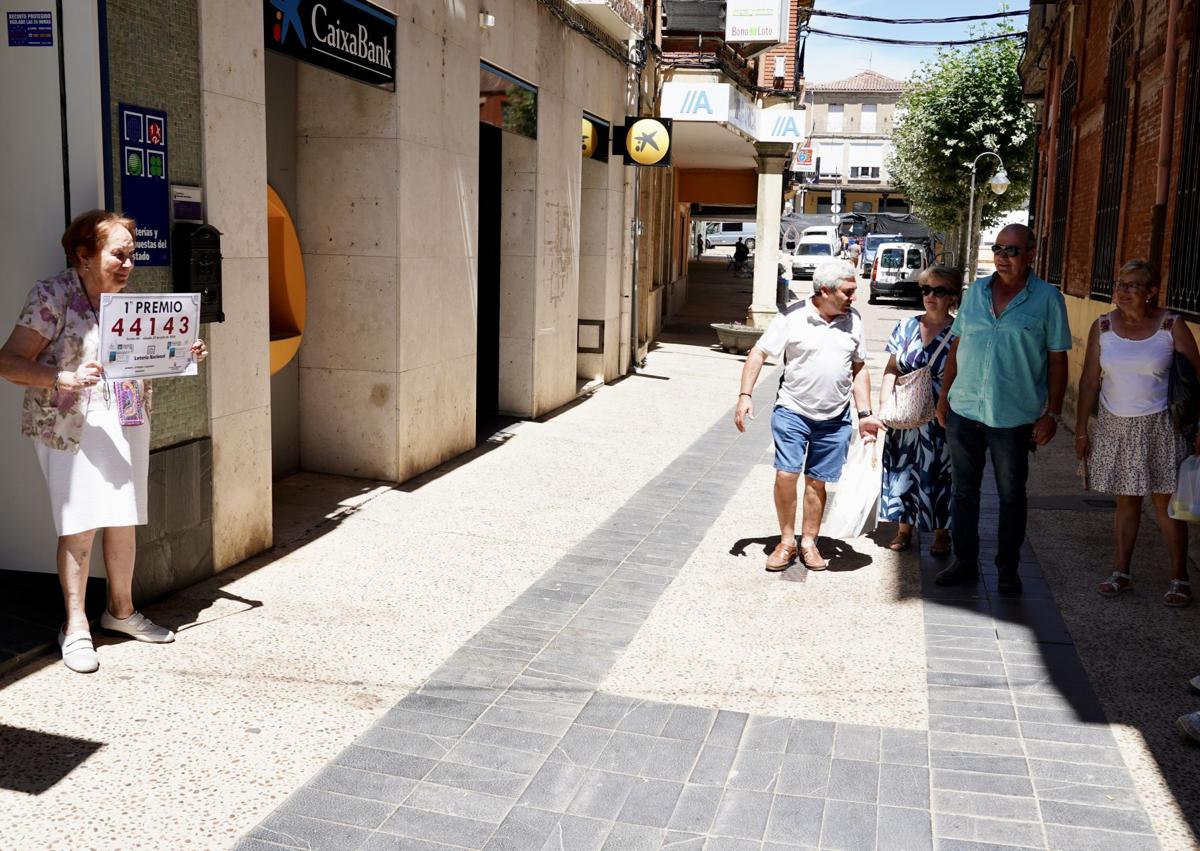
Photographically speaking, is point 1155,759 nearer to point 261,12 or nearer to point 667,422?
point 261,12

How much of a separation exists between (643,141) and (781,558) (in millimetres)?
8634

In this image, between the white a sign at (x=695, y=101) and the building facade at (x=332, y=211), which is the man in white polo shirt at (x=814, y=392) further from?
the white a sign at (x=695, y=101)

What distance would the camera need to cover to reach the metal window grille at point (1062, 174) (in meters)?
15.3

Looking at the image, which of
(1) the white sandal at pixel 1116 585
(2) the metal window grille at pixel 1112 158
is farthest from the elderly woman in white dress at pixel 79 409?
(2) the metal window grille at pixel 1112 158

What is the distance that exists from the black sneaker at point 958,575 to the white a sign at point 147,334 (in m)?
3.92

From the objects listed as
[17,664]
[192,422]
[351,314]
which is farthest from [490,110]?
[17,664]

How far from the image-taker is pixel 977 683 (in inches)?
191

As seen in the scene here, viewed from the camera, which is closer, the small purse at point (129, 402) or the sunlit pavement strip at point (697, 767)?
the sunlit pavement strip at point (697, 767)

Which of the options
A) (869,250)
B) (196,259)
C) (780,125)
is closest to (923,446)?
(196,259)

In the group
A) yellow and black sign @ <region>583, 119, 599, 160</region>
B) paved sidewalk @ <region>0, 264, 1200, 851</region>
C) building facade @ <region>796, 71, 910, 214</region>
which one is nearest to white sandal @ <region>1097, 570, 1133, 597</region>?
paved sidewalk @ <region>0, 264, 1200, 851</region>

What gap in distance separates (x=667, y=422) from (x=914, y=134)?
2991cm

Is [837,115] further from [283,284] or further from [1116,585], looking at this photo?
[1116,585]

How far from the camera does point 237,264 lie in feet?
19.6

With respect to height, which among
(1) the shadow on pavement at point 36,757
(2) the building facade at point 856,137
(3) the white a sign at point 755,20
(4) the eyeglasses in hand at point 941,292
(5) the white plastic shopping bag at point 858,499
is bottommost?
(1) the shadow on pavement at point 36,757
